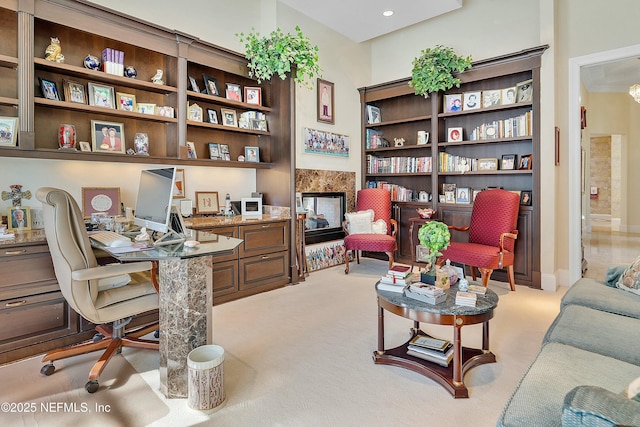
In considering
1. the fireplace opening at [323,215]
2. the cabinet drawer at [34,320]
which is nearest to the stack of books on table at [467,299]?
the cabinet drawer at [34,320]

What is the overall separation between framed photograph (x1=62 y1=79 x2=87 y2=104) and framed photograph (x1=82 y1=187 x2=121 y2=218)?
2.51 ft

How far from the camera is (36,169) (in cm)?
293

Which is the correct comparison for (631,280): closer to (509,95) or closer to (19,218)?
(509,95)

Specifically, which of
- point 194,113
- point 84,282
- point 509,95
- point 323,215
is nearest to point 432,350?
point 84,282

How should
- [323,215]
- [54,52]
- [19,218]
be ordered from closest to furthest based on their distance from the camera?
[19,218] < [54,52] < [323,215]

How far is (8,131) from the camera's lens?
2.63 meters

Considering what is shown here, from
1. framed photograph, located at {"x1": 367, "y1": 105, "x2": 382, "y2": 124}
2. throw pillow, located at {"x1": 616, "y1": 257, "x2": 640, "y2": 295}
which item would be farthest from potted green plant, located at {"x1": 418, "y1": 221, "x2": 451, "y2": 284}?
framed photograph, located at {"x1": 367, "y1": 105, "x2": 382, "y2": 124}

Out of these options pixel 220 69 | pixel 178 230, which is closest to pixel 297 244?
pixel 178 230

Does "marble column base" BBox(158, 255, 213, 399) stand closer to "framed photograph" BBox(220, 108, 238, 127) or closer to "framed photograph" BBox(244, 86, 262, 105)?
"framed photograph" BBox(220, 108, 238, 127)

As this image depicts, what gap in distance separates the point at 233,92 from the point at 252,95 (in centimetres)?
24

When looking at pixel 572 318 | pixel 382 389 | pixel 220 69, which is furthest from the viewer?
pixel 220 69

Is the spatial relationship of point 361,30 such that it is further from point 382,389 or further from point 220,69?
point 382,389

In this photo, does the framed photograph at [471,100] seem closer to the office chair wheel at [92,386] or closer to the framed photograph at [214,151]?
the framed photograph at [214,151]

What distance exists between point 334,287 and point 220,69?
276 cm
